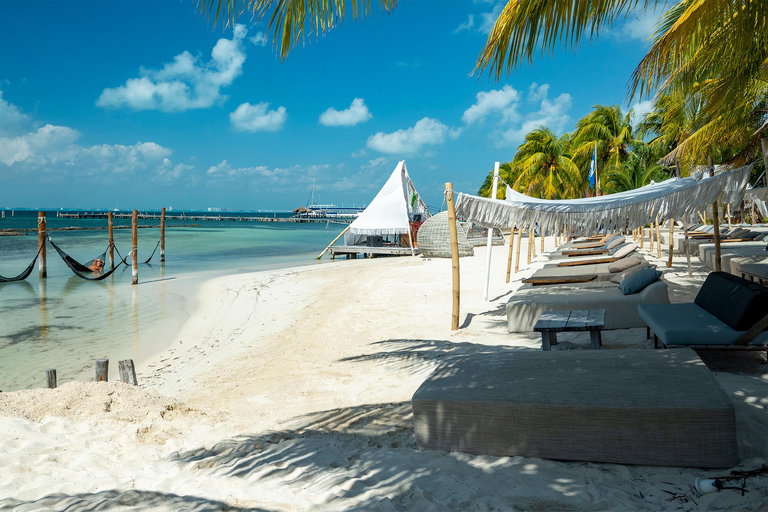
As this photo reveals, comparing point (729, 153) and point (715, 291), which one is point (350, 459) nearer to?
point (715, 291)

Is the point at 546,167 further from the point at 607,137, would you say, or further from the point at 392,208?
the point at 392,208

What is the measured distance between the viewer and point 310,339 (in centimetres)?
703

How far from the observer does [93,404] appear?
13.3ft

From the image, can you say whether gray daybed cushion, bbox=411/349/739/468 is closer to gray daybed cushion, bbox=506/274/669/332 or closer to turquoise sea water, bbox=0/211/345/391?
gray daybed cushion, bbox=506/274/669/332

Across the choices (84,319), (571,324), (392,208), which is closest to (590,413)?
(571,324)

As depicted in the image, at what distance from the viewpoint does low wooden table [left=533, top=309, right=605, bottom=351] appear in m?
4.44

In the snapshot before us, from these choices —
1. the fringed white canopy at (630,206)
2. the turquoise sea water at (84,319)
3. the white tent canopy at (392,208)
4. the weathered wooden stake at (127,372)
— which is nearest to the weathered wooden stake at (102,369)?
the weathered wooden stake at (127,372)

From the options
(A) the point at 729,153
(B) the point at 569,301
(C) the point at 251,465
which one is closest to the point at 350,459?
(C) the point at 251,465

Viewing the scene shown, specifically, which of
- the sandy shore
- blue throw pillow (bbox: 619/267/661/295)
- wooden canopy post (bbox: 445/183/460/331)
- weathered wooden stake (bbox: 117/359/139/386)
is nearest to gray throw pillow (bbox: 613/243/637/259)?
the sandy shore

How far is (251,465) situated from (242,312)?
7629 mm

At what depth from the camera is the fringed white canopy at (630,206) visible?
5.60 m

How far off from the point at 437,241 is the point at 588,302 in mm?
13767

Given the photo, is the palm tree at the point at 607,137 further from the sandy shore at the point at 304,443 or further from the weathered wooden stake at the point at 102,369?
the weathered wooden stake at the point at 102,369

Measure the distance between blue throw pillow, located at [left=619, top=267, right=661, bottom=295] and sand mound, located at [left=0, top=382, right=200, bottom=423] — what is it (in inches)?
183
